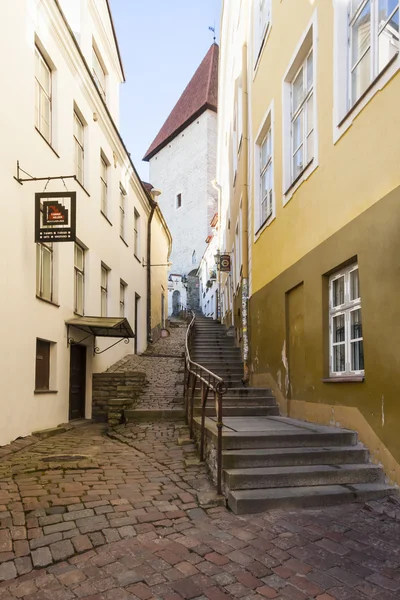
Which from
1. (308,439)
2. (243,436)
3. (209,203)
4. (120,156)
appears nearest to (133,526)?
(243,436)

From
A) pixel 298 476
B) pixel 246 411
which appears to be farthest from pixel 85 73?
pixel 298 476

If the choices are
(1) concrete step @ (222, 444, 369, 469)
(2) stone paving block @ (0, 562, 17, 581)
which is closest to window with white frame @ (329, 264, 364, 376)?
(1) concrete step @ (222, 444, 369, 469)

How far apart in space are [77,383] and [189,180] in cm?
3320

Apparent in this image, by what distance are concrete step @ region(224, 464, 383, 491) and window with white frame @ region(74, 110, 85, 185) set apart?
8537 millimetres

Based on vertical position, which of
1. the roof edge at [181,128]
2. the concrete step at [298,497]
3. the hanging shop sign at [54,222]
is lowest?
the concrete step at [298,497]

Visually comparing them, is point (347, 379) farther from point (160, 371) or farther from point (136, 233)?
point (136, 233)

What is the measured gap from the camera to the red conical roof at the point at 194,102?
137 feet

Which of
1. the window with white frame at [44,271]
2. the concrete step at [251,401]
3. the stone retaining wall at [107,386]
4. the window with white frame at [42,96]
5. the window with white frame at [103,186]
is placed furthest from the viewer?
the window with white frame at [103,186]

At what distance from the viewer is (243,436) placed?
5.44m

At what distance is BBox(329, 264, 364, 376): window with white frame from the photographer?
5.62m

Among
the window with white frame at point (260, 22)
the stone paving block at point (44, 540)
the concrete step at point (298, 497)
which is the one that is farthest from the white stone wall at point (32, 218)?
the concrete step at point (298, 497)

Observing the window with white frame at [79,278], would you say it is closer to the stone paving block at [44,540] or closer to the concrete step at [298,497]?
the concrete step at [298,497]

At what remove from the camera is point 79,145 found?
1176cm

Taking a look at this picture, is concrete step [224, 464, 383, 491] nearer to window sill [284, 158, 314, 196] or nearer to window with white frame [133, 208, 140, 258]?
→ window sill [284, 158, 314, 196]
